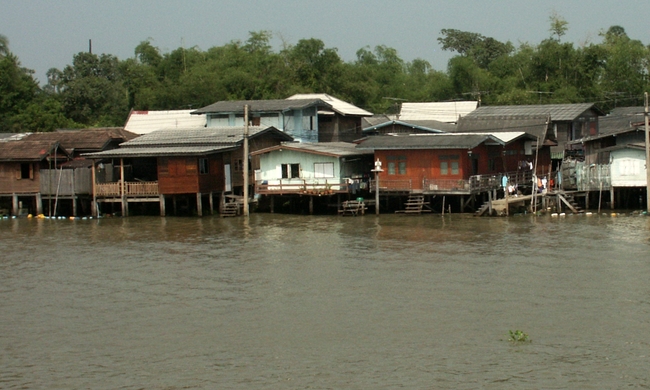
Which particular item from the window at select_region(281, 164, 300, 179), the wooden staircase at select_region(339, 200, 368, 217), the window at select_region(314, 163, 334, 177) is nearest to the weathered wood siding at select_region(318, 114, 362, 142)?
the window at select_region(281, 164, 300, 179)

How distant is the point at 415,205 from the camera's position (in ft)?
135

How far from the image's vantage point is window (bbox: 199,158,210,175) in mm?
41969

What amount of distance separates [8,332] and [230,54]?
212 feet

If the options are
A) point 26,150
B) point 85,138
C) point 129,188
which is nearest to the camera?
point 129,188

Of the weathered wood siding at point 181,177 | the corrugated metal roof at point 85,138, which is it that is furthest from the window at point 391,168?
the corrugated metal roof at point 85,138

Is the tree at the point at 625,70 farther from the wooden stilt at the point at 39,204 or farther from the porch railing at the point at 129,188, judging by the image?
the wooden stilt at the point at 39,204

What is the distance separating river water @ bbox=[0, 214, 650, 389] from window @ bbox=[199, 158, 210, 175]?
247 inches

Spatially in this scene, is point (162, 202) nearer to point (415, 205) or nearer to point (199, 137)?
point (199, 137)

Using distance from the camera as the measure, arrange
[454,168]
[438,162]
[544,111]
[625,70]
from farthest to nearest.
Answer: [625,70]
[544,111]
[438,162]
[454,168]

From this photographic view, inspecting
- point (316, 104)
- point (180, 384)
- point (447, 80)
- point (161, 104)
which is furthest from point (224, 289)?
point (447, 80)

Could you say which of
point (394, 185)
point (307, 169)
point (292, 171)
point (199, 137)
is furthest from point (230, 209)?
point (394, 185)

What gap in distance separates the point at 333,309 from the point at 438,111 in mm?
39678

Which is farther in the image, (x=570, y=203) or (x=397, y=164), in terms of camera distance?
(x=397, y=164)

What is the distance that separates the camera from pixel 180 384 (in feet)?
55.2
